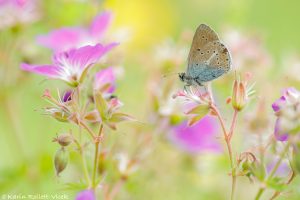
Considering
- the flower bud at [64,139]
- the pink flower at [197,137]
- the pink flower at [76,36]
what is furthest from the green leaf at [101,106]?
the pink flower at [197,137]

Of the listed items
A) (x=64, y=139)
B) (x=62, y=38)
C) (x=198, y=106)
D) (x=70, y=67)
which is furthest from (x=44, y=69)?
(x=62, y=38)

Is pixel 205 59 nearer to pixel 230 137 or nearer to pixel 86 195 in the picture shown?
pixel 230 137

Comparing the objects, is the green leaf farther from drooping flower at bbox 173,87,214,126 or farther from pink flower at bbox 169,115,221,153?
pink flower at bbox 169,115,221,153

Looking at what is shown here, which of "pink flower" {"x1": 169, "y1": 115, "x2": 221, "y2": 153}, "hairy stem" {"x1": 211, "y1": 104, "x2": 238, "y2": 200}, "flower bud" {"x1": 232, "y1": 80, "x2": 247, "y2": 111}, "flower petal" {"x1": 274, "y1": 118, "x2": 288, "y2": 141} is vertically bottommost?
"pink flower" {"x1": 169, "y1": 115, "x2": 221, "y2": 153}

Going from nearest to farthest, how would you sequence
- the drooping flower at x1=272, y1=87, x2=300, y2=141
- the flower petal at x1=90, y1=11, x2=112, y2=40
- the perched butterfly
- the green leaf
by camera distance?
the drooping flower at x1=272, y1=87, x2=300, y2=141, the green leaf, the perched butterfly, the flower petal at x1=90, y1=11, x2=112, y2=40

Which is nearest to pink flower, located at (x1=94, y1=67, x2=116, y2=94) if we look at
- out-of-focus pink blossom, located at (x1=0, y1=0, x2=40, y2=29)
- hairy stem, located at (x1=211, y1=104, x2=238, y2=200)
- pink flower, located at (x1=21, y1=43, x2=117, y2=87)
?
pink flower, located at (x1=21, y1=43, x2=117, y2=87)

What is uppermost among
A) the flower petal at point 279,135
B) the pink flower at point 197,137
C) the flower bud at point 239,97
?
the flower bud at point 239,97

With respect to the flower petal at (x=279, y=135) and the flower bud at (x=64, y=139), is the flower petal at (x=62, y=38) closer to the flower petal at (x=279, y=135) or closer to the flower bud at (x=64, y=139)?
the flower bud at (x=64, y=139)
